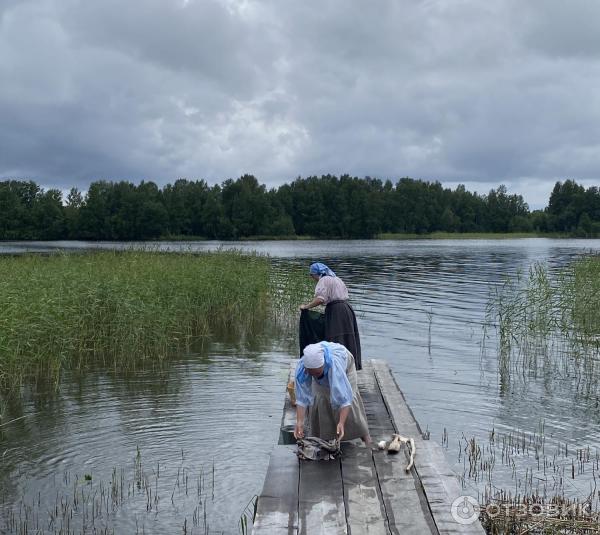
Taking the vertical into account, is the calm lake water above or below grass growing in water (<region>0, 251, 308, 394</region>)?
below

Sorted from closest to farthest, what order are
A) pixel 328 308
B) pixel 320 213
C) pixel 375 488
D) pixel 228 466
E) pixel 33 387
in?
1. pixel 375 488
2. pixel 228 466
3. pixel 328 308
4. pixel 33 387
5. pixel 320 213

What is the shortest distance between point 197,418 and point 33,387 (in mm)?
3885

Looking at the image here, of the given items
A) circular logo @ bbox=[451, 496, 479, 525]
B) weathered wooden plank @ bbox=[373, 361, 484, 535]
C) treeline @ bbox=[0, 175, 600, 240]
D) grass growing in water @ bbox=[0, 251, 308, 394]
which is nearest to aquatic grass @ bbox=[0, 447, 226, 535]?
weathered wooden plank @ bbox=[373, 361, 484, 535]

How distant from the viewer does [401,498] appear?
19.9 feet

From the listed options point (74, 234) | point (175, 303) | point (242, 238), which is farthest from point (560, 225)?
point (175, 303)

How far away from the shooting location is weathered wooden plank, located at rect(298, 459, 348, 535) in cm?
550

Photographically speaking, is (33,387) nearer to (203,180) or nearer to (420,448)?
(420,448)

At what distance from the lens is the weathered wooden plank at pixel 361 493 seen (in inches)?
216

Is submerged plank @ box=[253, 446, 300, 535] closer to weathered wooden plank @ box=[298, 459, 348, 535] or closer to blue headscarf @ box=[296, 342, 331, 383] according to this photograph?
weathered wooden plank @ box=[298, 459, 348, 535]

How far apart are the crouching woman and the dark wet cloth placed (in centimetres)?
309

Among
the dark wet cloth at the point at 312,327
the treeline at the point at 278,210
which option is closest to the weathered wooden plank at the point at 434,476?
the dark wet cloth at the point at 312,327

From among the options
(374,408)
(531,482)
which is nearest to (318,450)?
(374,408)

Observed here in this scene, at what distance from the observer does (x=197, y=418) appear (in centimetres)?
1163

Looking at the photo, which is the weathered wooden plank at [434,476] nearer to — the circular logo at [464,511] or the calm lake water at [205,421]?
the circular logo at [464,511]
